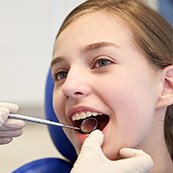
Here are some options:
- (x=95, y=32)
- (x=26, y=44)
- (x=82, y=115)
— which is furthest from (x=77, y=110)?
(x=26, y=44)

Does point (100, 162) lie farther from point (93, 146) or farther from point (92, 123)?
point (92, 123)

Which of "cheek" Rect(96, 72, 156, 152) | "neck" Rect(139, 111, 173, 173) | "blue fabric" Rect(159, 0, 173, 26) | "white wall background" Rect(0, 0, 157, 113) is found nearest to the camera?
"cheek" Rect(96, 72, 156, 152)

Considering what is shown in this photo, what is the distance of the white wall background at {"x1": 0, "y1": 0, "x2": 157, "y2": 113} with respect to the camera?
Result: 2.19m

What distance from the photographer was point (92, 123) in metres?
1.17

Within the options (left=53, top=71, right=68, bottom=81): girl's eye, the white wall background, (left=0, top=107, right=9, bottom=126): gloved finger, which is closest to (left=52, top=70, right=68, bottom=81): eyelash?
(left=53, top=71, right=68, bottom=81): girl's eye

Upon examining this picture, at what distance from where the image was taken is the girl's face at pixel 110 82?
1090 mm

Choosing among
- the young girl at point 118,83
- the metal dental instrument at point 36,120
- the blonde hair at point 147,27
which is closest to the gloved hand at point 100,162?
the young girl at point 118,83

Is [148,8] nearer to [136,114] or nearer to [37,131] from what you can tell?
[136,114]

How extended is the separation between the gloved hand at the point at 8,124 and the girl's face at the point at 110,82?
0.15 metres

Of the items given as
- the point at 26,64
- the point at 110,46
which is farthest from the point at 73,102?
the point at 26,64

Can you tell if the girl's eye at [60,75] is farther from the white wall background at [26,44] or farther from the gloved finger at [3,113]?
the white wall background at [26,44]

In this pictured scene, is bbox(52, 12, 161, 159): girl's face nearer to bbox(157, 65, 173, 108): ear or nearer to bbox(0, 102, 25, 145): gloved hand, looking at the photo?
bbox(157, 65, 173, 108): ear

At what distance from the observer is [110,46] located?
1.12 metres

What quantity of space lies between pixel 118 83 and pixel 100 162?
227 millimetres
